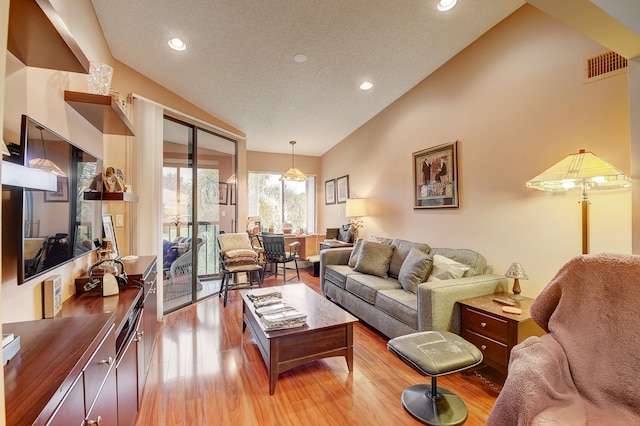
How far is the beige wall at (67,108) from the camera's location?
4.09ft

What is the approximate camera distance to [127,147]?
3.16 m

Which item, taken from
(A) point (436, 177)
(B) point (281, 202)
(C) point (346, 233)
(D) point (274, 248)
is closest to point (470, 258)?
(A) point (436, 177)

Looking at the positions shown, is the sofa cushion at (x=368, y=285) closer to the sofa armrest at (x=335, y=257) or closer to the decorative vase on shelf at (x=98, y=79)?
the sofa armrest at (x=335, y=257)

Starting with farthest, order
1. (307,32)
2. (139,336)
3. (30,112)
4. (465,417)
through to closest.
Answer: (307,32), (139,336), (465,417), (30,112)

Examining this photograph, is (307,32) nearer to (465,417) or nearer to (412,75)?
(412,75)

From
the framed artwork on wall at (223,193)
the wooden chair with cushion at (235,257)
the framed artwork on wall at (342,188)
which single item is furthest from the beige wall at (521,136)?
the framed artwork on wall at (223,193)

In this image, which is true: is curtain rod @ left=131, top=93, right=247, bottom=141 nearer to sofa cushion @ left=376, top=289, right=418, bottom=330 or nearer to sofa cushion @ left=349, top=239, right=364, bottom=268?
sofa cushion @ left=349, top=239, right=364, bottom=268

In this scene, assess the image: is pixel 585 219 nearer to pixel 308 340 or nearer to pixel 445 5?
pixel 445 5

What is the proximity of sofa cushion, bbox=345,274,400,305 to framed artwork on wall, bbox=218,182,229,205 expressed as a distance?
2.45 meters

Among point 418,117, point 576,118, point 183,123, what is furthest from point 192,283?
point 576,118

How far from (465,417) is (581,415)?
0.85m

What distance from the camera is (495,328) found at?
6.93 feet

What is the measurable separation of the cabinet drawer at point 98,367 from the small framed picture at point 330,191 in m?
5.13

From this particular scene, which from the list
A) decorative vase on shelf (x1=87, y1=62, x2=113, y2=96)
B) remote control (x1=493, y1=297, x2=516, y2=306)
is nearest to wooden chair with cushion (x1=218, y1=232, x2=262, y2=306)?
decorative vase on shelf (x1=87, y1=62, x2=113, y2=96)
